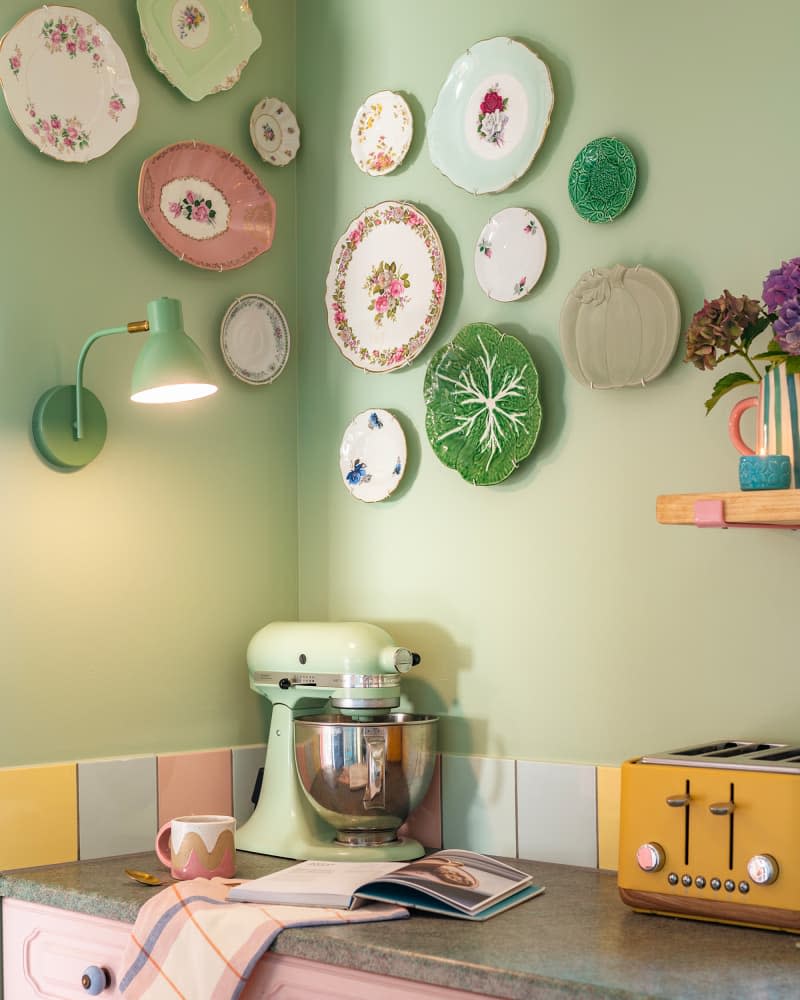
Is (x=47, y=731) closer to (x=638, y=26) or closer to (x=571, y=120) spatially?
(x=571, y=120)

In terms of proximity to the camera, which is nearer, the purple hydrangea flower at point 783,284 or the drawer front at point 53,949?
the purple hydrangea flower at point 783,284

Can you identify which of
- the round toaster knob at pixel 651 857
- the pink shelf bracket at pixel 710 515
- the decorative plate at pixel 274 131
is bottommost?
the round toaster knob at pixel 651 857

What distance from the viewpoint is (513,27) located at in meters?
2.07

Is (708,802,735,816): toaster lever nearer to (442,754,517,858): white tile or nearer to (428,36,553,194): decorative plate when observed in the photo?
(442,754,517,858): white tile

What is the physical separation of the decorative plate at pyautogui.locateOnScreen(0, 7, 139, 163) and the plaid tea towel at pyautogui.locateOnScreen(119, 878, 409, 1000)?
1.21 meters

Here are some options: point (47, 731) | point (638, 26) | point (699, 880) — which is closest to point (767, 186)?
point (638, 26)

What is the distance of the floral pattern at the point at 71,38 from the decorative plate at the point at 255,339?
0.49m

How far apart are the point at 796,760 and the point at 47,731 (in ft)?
3.76

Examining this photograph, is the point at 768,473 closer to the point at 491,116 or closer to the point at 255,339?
the point at 491,116

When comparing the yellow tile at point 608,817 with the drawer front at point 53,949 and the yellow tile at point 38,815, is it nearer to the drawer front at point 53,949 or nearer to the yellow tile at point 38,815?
the drawer front at point 53,949

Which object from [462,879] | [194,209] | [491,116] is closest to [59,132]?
[194,209]

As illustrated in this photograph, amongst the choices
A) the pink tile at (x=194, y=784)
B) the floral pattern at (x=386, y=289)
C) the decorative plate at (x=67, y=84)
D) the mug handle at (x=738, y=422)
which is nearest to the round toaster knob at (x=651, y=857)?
the mug handle at (x=738, y=422)

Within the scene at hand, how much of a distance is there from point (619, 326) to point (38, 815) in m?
1.19

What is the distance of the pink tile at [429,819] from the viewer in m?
2.10
